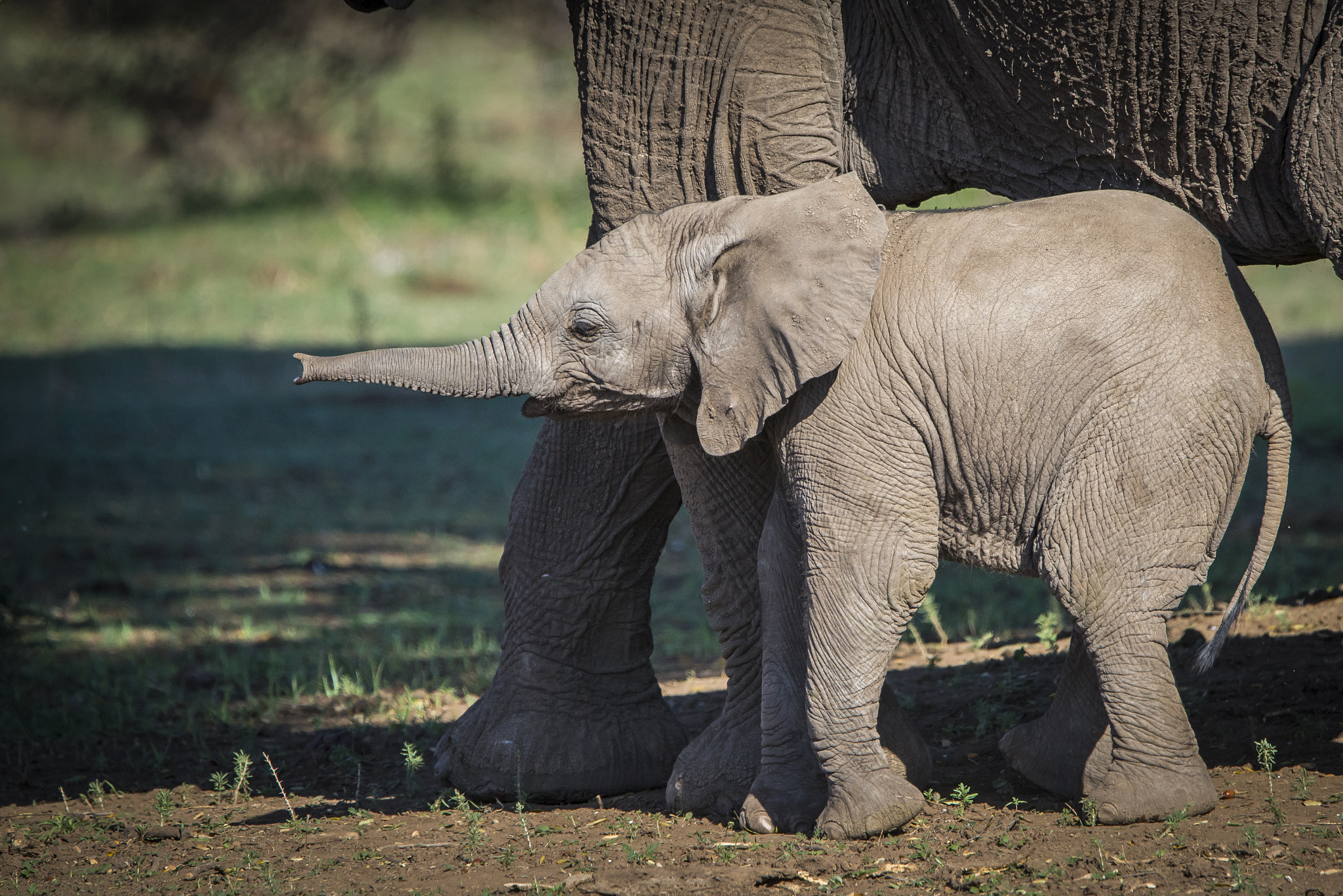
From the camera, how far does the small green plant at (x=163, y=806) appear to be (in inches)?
A: 184

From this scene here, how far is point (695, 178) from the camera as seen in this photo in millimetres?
4688

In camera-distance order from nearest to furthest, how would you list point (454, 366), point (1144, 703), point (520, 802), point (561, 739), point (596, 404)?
point (1144, 703) < point (454, 366) < point (596, 404) < point (520, 802) < point (561, 739)

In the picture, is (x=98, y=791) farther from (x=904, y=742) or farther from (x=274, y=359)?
(x=274, y=359)

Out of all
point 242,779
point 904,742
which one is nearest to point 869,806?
point 904,742

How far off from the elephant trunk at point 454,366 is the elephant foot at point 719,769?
130cm

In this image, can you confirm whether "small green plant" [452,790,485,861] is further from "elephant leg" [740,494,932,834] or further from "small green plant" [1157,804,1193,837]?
"small green plant" [1157,804,1193,837]

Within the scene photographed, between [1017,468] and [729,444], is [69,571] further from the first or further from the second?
[1017,468]

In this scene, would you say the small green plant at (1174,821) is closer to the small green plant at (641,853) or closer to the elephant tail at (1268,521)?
the elephant tail at (1268,521)

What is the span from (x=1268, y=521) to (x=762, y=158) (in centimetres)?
192

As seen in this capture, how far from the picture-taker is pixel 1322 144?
3.97m

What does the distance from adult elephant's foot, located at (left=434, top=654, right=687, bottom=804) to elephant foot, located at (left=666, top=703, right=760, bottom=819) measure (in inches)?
16.6

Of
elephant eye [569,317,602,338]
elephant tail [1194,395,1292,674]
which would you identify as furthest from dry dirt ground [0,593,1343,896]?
elephant eye [569,317,602,338]

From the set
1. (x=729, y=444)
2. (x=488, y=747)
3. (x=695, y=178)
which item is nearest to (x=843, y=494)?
(x=729, y=444)

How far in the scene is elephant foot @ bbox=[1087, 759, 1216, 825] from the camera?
12.5 feet
